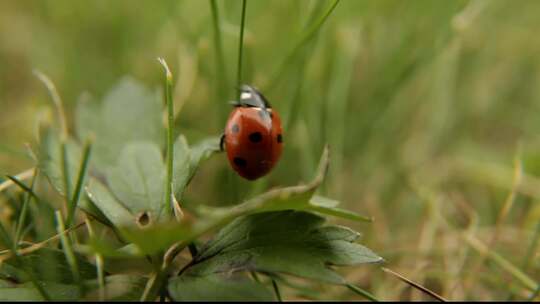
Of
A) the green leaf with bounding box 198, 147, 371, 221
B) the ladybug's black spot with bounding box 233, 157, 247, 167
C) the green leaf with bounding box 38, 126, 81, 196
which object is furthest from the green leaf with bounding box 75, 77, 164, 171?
the green leaf with bounding box 198, 147, 371, 221

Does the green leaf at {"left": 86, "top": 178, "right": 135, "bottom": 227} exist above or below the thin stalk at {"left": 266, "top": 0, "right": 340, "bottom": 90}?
below

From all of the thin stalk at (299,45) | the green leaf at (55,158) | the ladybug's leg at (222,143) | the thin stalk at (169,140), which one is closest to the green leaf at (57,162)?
the green leaf at (55,158)

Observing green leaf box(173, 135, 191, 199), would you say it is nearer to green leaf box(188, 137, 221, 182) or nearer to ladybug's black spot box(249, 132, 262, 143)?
green leaf box(188, 137, 221, 182)

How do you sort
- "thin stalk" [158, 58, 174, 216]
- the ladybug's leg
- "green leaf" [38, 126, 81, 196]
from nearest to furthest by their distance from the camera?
1. "thin stalk" [158, 58, 174, 216]
2. "green leaf" [38, 126, 81, 196]
3. the ladybug's leg

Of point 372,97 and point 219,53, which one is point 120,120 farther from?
point 372,97

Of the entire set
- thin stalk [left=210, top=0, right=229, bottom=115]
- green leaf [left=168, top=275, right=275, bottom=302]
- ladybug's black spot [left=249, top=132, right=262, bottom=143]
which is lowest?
green leaf [left=168, top=275, right=275, bottom=302]

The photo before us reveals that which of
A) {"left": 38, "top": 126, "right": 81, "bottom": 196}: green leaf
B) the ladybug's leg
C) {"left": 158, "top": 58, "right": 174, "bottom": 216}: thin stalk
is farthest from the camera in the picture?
the ladybug's leg

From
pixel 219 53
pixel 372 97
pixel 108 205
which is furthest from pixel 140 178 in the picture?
pixel 372 97

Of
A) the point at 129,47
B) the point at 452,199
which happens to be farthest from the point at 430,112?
the point at 129,47
